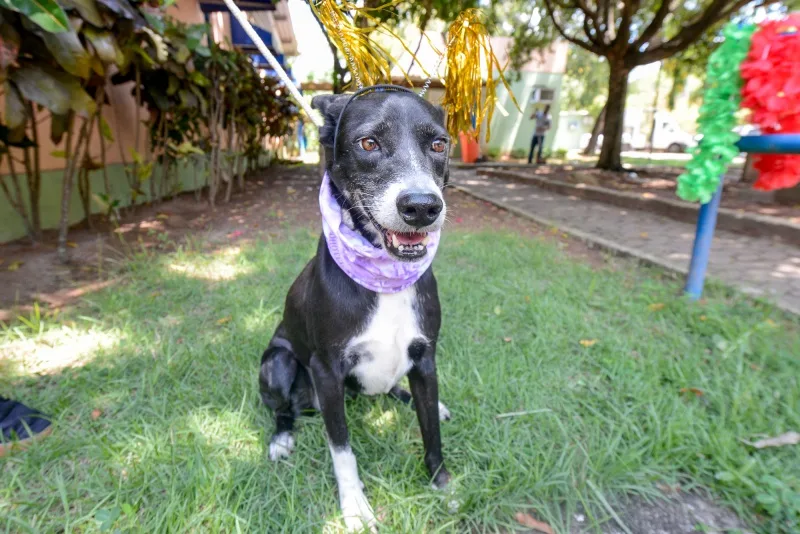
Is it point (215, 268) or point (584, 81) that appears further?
point (584, 81)

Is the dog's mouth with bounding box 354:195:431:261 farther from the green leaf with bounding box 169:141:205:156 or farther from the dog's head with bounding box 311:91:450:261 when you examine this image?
the green leaf with bounding box 169:141:205:156

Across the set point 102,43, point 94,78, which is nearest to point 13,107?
point 102,43

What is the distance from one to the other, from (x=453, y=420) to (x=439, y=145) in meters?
1.30

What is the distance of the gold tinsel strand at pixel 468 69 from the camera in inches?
66.6

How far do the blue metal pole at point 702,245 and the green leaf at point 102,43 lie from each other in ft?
14.7

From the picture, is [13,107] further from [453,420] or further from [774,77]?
[774,77]

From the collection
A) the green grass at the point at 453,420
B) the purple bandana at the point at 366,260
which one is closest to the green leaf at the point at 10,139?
the green grass at the point at 453,420

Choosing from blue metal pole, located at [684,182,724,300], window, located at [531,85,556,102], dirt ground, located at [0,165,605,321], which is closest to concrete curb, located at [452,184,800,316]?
dirt ground, located at [0,165,605,321]

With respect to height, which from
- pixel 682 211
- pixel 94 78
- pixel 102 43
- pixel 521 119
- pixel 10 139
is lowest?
pixel 682 211

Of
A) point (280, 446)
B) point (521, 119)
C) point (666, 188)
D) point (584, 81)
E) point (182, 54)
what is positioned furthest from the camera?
point (584, 81)

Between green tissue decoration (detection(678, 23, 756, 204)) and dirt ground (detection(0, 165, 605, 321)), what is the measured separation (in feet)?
4.59

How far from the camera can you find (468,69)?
169 cm

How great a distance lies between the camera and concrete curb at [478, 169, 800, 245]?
5.05 meters

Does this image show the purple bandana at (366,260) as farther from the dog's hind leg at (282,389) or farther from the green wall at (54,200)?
the green wall at (54,200)
